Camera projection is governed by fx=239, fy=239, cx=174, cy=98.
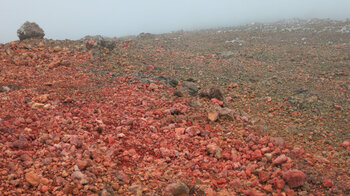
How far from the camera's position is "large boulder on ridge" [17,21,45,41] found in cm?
1580

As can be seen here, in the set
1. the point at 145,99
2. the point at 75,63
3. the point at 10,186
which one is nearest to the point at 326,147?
the point at 145,99

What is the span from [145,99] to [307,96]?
24.2 feet

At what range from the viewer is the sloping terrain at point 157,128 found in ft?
16.5

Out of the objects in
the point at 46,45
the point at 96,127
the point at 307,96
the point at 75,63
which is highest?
the point at 46,45

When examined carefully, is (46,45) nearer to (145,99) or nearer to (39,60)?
(39,60)

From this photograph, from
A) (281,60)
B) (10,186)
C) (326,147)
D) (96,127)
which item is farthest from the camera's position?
(281,60)

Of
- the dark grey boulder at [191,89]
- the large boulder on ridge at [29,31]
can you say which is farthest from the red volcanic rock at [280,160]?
the large boulder on ridge at [29,31]

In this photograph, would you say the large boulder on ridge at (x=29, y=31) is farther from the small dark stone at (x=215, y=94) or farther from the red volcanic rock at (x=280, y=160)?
the red volcanic rock at (x=280, y=160)

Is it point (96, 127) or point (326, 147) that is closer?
Answer: point (96, 127)

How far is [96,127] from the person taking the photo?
6574 mm

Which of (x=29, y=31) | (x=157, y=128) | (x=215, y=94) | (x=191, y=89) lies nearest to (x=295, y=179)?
(x=157, y=128)

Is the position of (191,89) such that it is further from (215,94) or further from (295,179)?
(295,179)

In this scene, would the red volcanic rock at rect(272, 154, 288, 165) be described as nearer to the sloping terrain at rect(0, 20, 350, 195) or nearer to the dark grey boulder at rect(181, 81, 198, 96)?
the sloping terrain at rect(0, 20, 350, 195)

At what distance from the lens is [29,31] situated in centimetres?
1589
